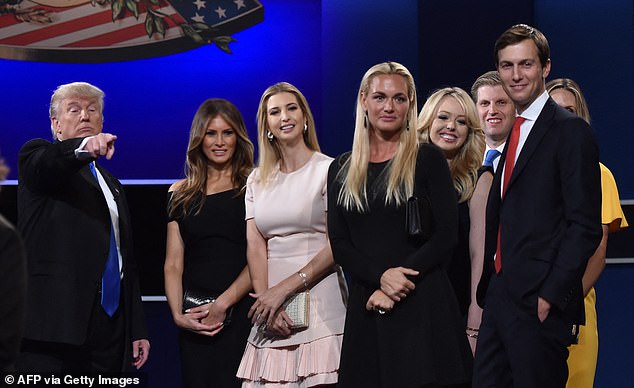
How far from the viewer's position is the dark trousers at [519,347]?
315cm

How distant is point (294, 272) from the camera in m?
4.05

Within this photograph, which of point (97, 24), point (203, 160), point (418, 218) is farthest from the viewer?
point (97, 24)

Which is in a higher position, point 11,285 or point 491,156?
point 491,156

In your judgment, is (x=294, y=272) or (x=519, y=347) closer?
(x=519, y=347)

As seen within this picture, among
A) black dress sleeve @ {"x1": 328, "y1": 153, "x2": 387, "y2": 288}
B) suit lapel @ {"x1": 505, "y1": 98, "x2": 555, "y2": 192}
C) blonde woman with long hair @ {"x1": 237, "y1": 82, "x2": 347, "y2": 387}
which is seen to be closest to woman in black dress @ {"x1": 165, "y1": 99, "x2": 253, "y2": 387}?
blonde woman with long hair @ {"x1": 237, "y1": 82, "x2": 347, "y2": 387}

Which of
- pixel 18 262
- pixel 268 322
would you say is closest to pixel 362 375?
pixel 268 322

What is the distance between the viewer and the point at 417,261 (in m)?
3.58

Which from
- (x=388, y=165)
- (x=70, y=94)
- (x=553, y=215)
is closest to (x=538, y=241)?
(x=553, y=215)

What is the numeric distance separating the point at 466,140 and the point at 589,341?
1.08 meters

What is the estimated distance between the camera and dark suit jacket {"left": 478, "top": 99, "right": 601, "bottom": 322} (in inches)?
122

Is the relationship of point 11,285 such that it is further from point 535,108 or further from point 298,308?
point 298,308

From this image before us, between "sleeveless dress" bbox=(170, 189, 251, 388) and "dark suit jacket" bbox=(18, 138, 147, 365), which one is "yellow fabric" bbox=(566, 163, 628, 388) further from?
"dark suit jacket" bbox=(18, 138, 147, 365)

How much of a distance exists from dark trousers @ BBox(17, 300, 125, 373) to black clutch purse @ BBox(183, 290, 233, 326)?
315 mm
